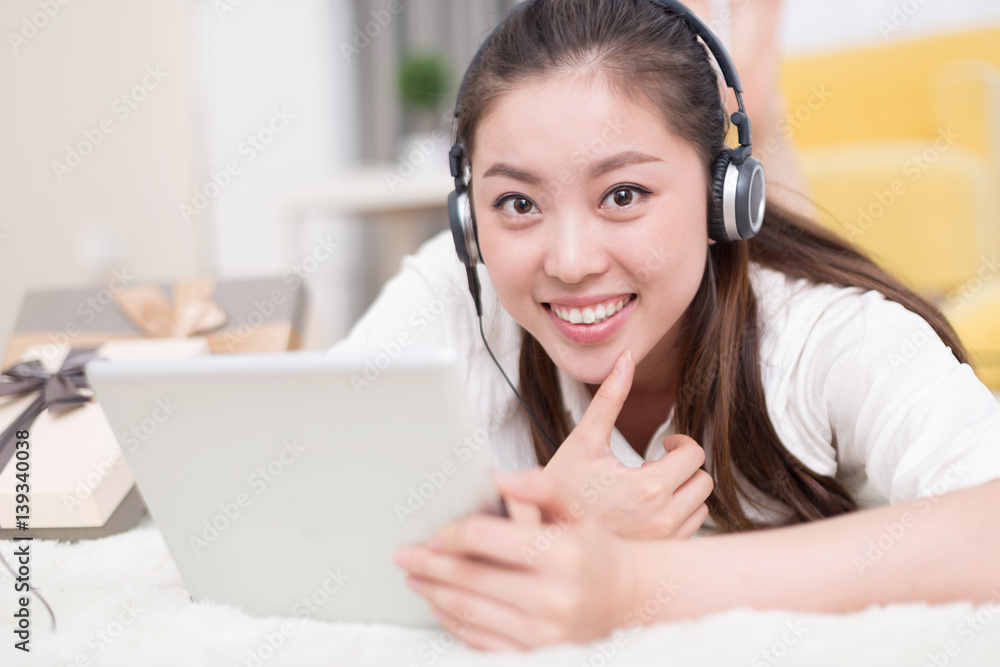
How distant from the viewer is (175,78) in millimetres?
2938

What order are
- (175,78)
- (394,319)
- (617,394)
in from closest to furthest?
(617,394)
(394,319)
(175,78)

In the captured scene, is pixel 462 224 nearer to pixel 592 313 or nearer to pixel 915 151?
pixel 592 313

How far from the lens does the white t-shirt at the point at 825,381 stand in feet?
2.30

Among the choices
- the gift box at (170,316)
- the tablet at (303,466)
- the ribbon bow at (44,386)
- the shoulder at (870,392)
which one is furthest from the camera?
the gift box at (170,316)

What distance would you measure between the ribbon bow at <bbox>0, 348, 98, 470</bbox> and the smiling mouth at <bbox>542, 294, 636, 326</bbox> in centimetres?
58

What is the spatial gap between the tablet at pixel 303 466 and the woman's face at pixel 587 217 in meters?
0.30

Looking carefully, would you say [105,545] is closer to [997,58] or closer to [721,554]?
[721,554]

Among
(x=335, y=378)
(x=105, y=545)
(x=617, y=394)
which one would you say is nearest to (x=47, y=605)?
(x=105, y=545)

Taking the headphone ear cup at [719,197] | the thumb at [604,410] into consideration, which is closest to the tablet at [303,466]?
the thumb at [604,410]

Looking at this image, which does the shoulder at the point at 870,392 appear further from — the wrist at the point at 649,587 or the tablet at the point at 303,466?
the tablet at the point at 303,466

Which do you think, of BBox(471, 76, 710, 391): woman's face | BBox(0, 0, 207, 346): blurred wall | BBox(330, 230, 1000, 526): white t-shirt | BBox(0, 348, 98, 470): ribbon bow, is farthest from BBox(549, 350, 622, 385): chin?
BBox(0, 0, 207, 346): blurred wall

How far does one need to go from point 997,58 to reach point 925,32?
234 millimetres

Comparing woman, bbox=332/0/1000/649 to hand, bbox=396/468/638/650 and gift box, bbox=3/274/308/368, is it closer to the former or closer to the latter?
hand, bbox=396/468/638/650

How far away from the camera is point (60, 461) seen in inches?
34.7
